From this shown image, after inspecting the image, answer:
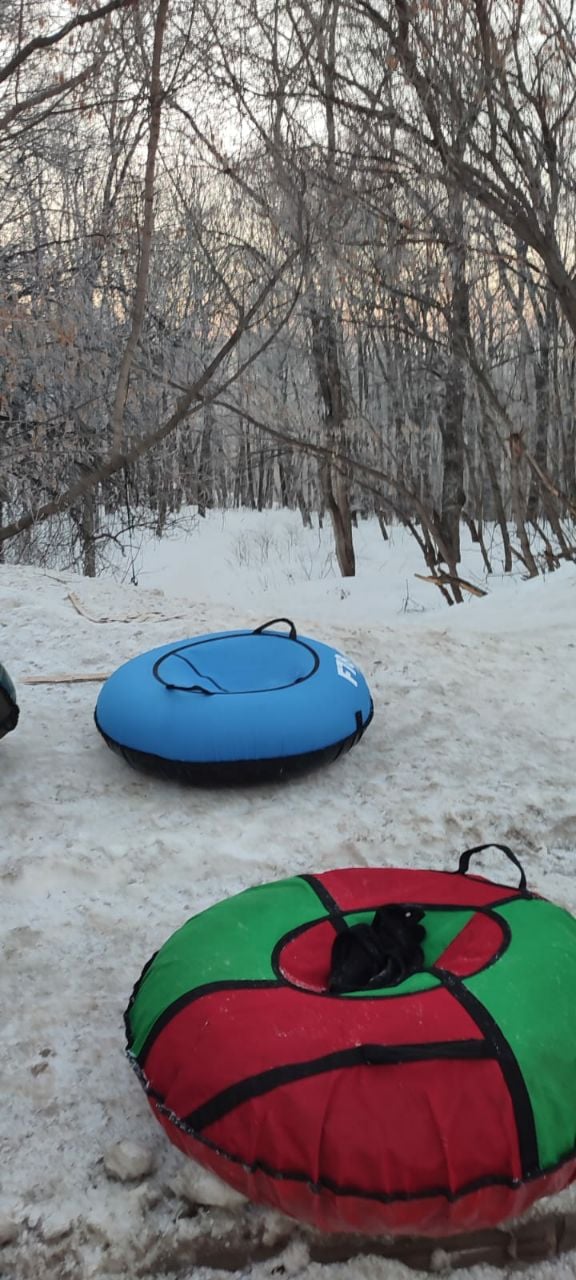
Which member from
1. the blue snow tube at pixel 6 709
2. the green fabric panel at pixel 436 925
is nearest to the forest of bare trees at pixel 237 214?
the blue snow tube at pixel 6 709

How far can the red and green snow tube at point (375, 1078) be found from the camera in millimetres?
1191

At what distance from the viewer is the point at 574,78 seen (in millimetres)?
4668

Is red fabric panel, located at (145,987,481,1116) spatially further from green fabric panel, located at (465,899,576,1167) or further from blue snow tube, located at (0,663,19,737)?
blue snow tube, located at (0,663,19,737)

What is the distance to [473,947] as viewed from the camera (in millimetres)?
1577

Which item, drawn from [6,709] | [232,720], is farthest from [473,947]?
[6,709]

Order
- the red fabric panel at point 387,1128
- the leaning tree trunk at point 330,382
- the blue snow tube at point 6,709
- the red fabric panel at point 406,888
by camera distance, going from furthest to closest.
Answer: the leaning tree trunk at point 330,382 < the blue snow tube at point 6,709 < the red fabric panel at point 406,888 < the red fabric panel at point 387,1128

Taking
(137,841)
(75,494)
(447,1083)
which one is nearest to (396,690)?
(137,841)

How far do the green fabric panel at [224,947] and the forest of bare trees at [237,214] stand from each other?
1062 mm

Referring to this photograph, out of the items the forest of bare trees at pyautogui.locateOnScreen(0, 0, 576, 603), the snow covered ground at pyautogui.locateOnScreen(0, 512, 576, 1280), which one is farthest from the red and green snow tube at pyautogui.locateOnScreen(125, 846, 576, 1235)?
the forest of bare trees at pyautogui.locateOnScreen(0, 0, 576, 603)

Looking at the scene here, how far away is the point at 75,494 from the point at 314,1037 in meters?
1.63

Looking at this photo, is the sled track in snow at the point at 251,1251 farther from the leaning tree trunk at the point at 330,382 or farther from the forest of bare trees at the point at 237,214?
the leaning tree trunk at the point at 330,382

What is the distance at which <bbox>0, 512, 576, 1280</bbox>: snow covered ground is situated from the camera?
4.36 ft

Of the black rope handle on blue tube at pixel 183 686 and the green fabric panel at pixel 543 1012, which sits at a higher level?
the black rope handle on blue tube at pixel 183 686

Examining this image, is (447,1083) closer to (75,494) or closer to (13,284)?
(75,494)
